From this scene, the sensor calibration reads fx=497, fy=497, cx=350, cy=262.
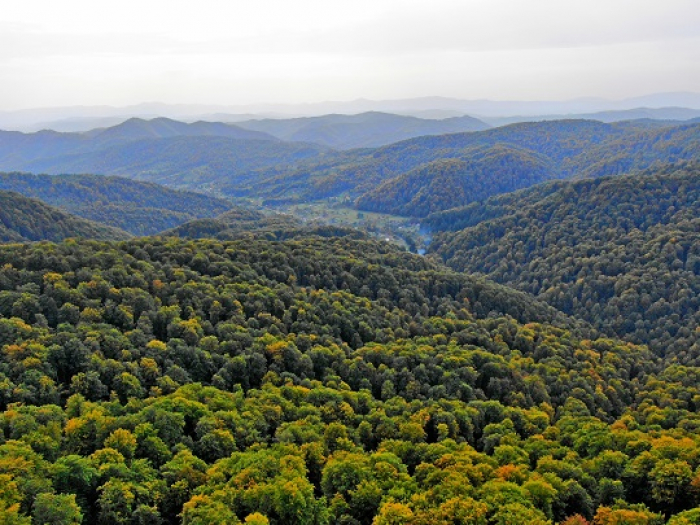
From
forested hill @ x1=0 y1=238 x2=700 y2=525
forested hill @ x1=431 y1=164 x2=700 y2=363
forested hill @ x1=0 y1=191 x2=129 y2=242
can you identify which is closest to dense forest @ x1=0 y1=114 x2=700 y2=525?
forested hill @ x1=0 y1=238 x2=700 y2=525

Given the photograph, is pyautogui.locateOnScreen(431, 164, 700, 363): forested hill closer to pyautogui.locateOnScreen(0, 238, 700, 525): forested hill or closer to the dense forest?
the dense forest

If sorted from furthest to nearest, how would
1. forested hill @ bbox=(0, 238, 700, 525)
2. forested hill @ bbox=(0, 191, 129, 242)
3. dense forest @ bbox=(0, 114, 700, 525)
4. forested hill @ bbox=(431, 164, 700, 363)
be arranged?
1. forested hill @ bbox=(0, 191, 129, 242)
2. forested hill @ bbox=(431, 164, 700, 363)
3. dense forest @ bbox=(0, 114, 700, 525)
4. forested hill @ bbox=(0, 238, 700, 525)

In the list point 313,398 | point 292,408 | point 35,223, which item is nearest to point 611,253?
point 313,398

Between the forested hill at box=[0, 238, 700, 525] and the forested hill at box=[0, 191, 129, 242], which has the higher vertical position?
the forested hill at box=[0, 191, 129, 242]

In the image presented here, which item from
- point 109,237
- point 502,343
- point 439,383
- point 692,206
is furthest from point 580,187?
point 109,237

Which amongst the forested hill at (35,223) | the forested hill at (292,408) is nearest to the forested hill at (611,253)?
the forested hill at (292,408)

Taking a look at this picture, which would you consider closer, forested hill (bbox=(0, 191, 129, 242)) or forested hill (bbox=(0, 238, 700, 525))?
forested hill (bbox=(0, 238, 700, 525))
